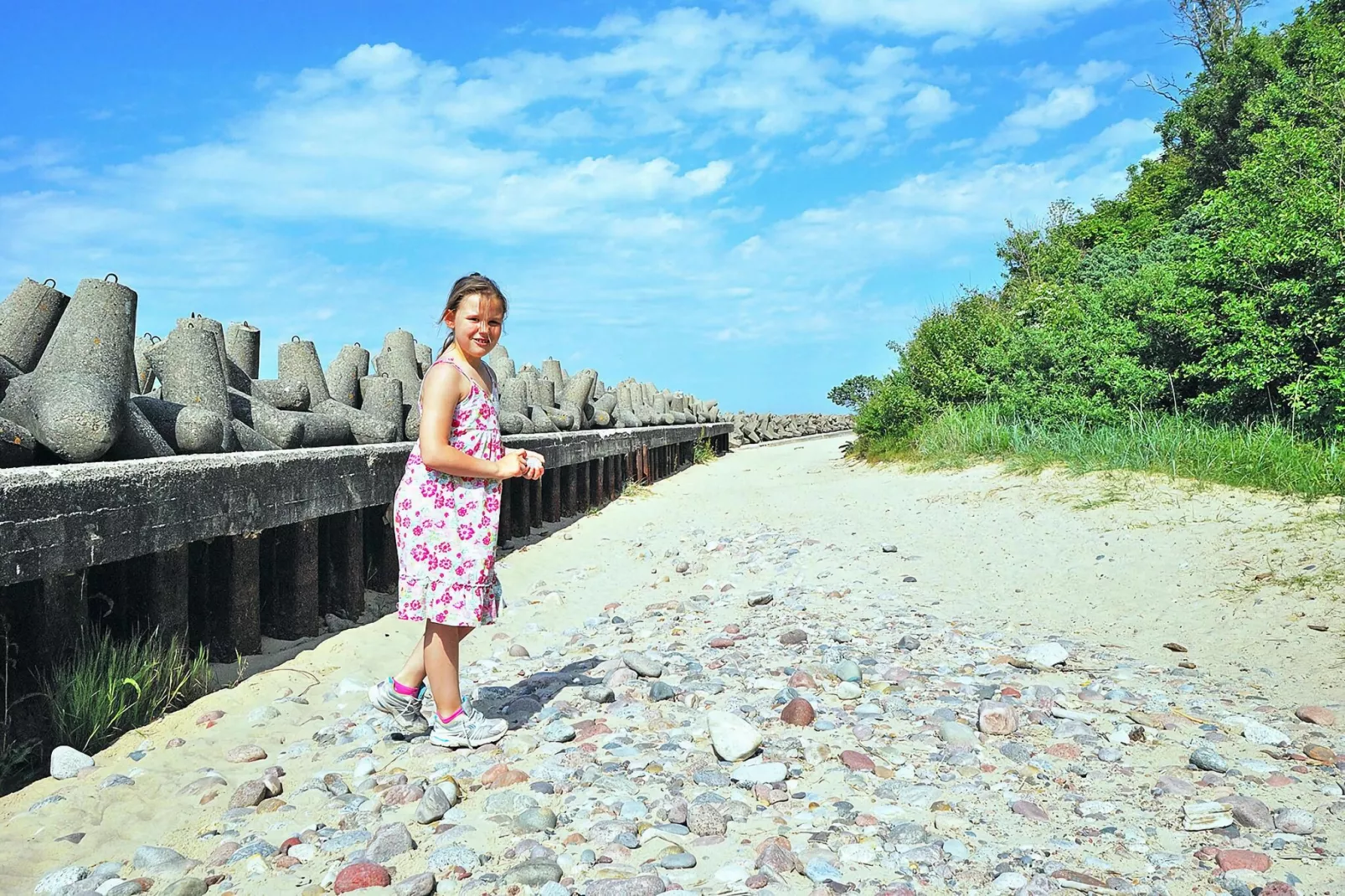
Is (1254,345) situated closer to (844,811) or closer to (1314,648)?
(1314,648)

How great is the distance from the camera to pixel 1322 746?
3.35 m

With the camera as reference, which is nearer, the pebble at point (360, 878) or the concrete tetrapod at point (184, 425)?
the pebble at point (360, 878)

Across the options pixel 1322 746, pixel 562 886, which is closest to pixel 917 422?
pixel 1322 746

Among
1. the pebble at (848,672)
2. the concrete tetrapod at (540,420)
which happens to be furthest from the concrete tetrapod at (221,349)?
the concrete tetrapod at (540,420)

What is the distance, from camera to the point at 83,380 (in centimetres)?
390

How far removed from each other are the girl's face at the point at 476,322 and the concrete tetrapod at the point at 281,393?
247 cm

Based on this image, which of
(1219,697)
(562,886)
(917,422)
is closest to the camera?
(562,886)

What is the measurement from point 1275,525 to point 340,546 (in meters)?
6.45

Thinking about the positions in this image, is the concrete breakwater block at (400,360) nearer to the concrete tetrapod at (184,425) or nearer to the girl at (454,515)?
the concrete tetrapod at (184,425)

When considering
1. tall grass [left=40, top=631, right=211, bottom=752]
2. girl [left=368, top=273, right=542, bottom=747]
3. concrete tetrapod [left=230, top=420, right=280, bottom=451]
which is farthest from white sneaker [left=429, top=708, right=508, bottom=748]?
concrete tetrapod [left=230, top=420, right=280, bottom=451]

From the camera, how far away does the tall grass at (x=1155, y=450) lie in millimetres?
7168

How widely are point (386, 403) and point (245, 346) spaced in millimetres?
1111

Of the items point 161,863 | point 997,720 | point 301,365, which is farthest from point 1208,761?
point 301,365

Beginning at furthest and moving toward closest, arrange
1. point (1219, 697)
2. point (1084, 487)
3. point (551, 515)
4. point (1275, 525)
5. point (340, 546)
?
point (551, 515) < point (1084, 487) < point (1275, 525) < point (340, 546) < point (1219, 697)
